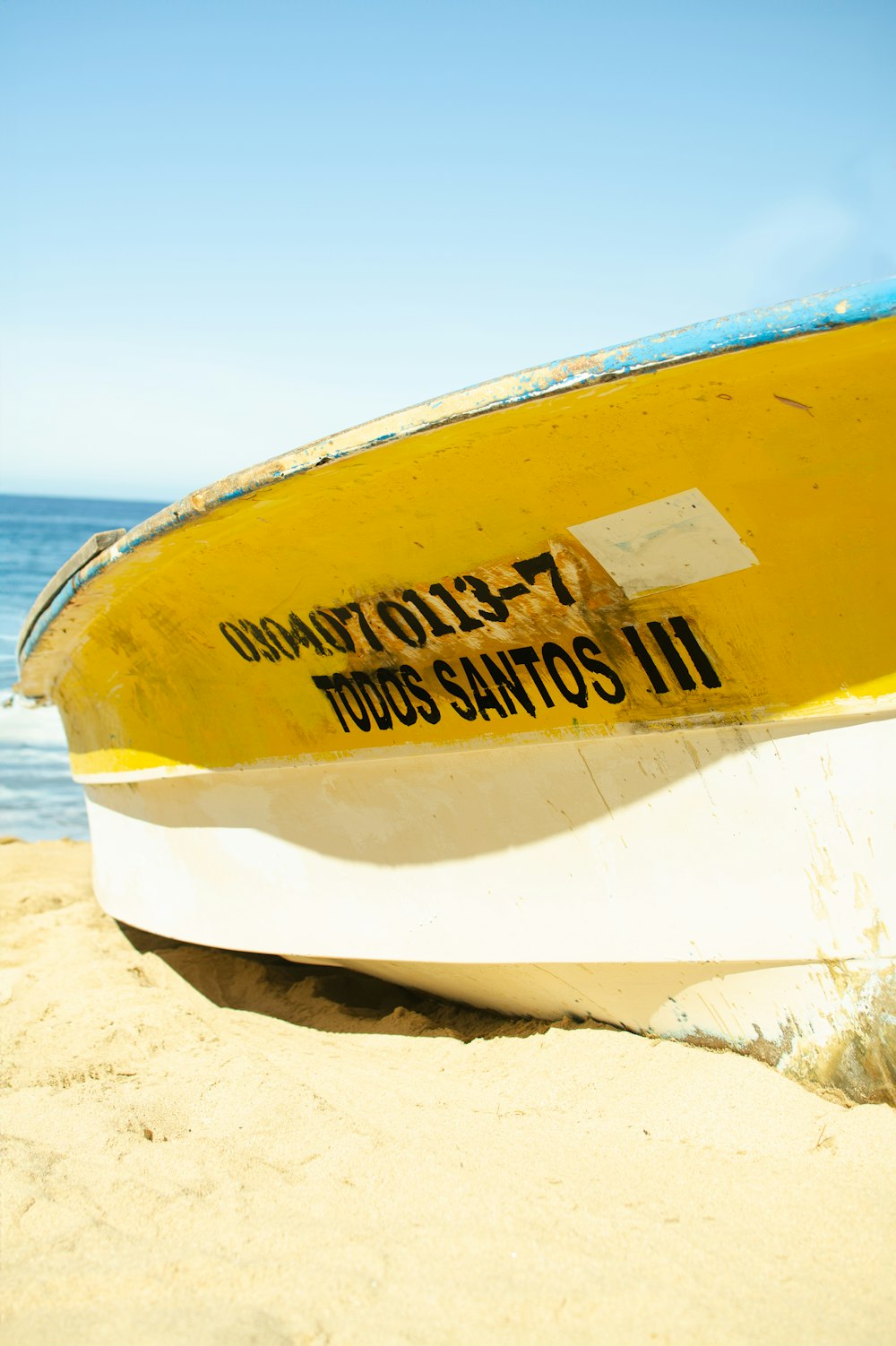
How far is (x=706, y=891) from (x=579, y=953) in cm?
37

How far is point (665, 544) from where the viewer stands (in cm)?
186

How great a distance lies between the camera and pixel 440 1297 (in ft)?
Result: 4.75

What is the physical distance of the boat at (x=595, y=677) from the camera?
1707mm

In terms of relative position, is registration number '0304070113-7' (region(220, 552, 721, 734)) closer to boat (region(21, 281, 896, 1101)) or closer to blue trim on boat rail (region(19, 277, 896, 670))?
boat (region(21, 281, 896, 1101))

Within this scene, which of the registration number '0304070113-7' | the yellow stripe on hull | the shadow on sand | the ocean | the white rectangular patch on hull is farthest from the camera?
the ocean

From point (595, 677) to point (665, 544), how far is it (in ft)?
1.12

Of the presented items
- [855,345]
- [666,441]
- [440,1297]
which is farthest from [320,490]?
[440,1297]

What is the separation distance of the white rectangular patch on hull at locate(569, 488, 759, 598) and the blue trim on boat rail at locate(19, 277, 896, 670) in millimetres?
312

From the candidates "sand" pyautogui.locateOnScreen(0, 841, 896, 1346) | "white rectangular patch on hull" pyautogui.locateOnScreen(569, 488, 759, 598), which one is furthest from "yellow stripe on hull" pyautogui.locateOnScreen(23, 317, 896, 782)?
"sand" pyautogui.locateOnScreen(0, 841, 896, 1346)

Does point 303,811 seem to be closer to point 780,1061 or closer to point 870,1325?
point 780,1061

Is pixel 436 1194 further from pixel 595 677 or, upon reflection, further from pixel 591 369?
pixel 591 369

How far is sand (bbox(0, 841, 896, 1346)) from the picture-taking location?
1.41 m

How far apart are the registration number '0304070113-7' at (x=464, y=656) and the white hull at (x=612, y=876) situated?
12 centimetres

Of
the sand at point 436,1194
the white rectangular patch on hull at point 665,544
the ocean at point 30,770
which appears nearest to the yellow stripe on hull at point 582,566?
the white rectangular patch on hull at point 665,544
